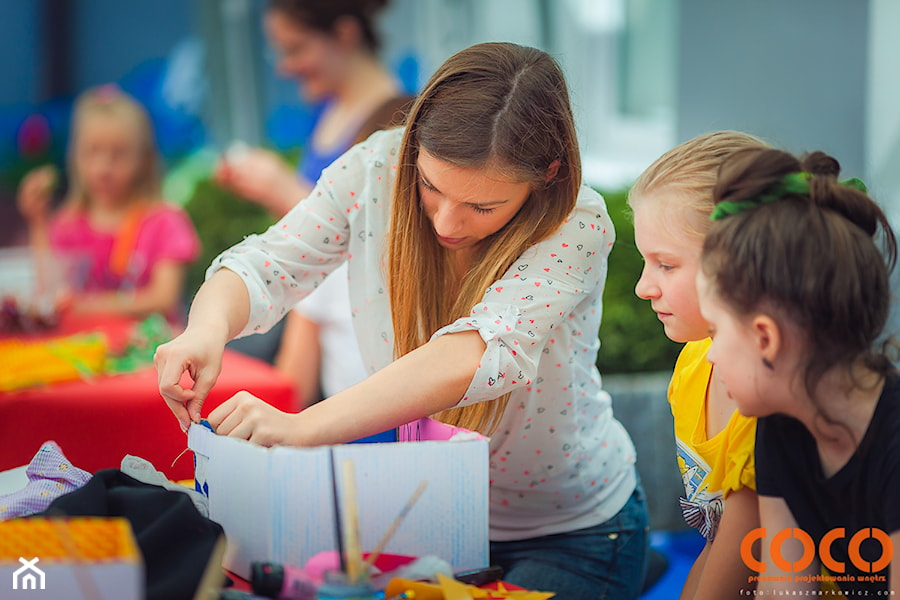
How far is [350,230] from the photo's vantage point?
5.03 feet

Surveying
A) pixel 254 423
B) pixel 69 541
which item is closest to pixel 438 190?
pixel 254 423

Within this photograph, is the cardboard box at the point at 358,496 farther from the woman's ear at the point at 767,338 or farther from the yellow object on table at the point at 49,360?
the yellow object on table at the point at 49,360

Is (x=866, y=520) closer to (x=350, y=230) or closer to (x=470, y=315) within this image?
(x=470, y=315)

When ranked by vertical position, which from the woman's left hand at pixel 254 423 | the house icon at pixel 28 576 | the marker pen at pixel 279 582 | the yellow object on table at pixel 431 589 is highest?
the woman's left hand at pixel 254 423

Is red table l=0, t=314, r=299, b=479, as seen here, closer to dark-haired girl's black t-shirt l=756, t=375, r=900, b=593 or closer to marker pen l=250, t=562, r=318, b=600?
marker pen l=250, t=562, r=318, b=600

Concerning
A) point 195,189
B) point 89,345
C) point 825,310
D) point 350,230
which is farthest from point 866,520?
point 195,189

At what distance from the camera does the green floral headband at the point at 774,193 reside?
3.48ft

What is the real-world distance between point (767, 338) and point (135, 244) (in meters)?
3.09

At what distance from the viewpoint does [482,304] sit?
4.29 feet

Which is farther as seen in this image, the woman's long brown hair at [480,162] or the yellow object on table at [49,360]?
the yellow object on table at [49,360]

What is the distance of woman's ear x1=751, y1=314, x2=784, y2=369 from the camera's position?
1.03m

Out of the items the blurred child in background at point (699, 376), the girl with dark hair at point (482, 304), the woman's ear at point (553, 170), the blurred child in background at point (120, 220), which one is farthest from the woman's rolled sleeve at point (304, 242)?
the blurred child in background at point (120, 220)

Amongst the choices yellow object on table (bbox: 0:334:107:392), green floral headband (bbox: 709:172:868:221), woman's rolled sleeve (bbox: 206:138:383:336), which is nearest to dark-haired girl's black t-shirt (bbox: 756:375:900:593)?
green floral headband (bbox: 709:172:868:221)

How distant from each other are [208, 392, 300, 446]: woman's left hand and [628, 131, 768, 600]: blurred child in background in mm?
498
